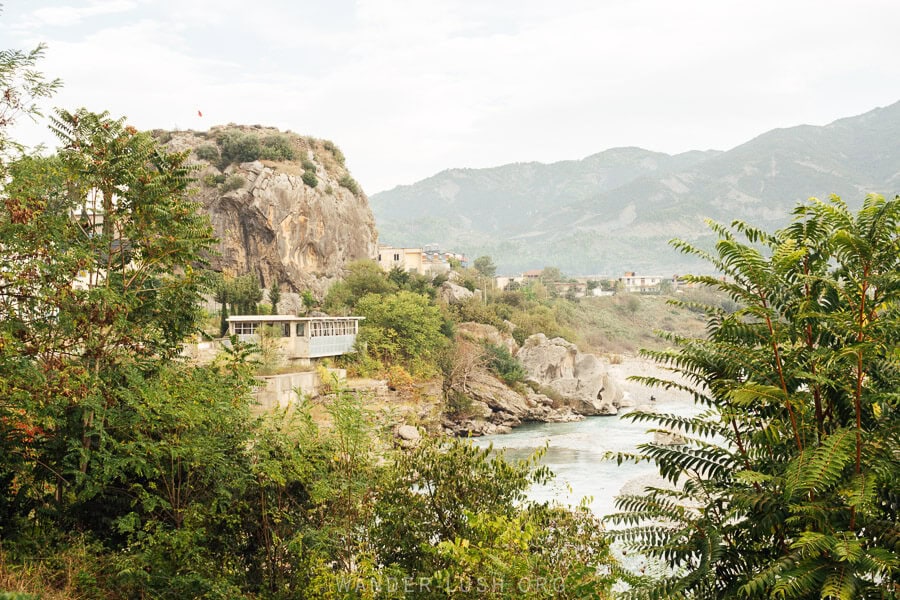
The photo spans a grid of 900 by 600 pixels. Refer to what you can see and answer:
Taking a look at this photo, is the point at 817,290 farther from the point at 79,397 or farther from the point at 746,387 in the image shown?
the point at 79,397

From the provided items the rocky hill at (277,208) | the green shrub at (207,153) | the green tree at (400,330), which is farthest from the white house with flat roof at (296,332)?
the green shrub at (207,153)

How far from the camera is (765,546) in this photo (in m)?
4.60

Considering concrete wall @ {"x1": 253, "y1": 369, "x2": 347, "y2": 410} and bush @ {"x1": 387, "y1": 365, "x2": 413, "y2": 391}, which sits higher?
concrete wall @ {"x1": 253, "y1": 369, "x2": 347, "y2": 410}

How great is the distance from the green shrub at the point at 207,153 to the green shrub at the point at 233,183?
14.6ft

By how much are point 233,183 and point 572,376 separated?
31.1 meters

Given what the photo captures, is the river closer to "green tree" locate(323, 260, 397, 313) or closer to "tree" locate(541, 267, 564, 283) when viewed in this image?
"green tree" locate(323, 260, 397, 313)

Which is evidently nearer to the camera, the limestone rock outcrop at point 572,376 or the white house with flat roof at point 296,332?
the white house with flat roof at point 296,332

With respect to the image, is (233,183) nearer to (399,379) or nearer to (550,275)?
(399,379)

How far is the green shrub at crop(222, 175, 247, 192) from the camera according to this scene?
55625mm

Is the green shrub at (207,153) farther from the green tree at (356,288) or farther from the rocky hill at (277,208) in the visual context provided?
the green tree at (356,288)

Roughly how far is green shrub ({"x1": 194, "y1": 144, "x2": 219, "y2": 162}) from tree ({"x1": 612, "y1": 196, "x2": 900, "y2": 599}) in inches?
2345

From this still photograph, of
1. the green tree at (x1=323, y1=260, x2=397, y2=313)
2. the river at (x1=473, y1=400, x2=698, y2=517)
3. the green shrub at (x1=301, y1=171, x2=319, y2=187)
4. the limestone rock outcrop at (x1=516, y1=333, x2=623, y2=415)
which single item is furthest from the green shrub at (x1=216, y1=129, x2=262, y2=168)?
the river at (x1=473, y1=400, x2=698, y2=517)

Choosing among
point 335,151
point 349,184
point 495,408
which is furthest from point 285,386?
point 335,151

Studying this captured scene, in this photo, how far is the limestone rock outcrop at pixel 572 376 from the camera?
45031 mm
